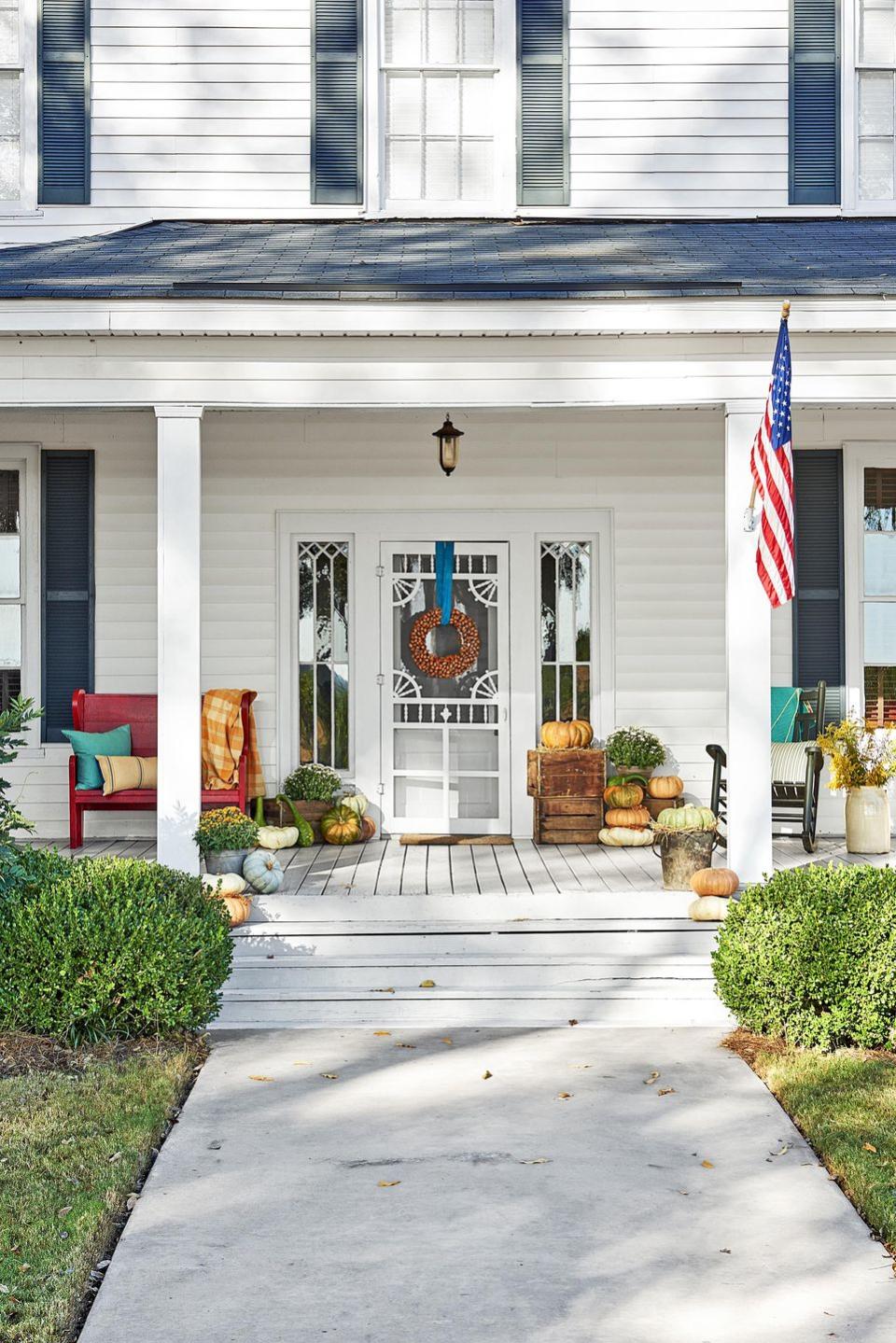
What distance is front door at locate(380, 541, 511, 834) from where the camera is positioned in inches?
340

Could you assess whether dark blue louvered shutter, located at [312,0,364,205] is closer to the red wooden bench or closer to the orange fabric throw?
the orange fabric throw

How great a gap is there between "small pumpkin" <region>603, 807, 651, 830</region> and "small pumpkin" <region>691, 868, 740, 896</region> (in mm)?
1819

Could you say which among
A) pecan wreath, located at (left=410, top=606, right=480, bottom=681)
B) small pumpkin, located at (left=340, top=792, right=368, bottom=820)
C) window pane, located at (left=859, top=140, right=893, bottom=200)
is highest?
window pane, located at (left=859, top=140, right=893, bottom=200)

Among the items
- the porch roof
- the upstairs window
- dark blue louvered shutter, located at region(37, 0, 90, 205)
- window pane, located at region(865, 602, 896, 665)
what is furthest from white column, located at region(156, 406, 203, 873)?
window pane, located at region(865, 602, 896, 665)

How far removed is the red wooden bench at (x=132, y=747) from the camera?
7.85 m

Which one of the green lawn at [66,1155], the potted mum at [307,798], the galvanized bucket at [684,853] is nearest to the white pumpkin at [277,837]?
the potted mum at [307,798]

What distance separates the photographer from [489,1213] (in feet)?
12.8

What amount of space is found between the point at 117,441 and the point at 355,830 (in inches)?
113

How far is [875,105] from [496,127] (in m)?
2.47

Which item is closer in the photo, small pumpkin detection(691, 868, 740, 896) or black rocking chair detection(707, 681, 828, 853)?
small pumpkin detection(691, 868, 740, 896)


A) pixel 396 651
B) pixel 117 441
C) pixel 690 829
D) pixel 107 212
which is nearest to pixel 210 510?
pixel 117 441

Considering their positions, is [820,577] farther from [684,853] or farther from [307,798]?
[307,798]

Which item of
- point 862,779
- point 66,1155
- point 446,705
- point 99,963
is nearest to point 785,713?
point 862,779

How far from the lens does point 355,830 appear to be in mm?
8273
